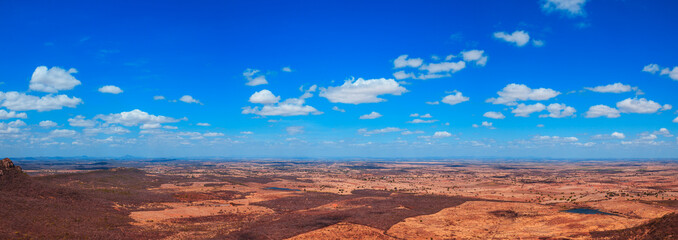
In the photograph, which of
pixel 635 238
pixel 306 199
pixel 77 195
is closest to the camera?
pixel 635 238

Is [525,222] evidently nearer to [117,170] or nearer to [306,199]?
[306,199]

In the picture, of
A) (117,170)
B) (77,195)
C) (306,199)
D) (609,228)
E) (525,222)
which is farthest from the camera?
(117,170)

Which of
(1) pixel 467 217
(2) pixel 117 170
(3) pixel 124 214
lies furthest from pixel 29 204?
(2) pixel 117 170

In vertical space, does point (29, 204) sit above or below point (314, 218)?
above

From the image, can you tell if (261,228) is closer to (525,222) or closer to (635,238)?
(525,222)

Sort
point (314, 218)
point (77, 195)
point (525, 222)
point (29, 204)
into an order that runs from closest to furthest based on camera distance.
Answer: point (29, 204) < point (525, 222) < point (314, 218) < point (77, 195)

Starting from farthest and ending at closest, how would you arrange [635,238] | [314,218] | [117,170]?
1. [117,170]
2. [314,218]
3. [635,238]

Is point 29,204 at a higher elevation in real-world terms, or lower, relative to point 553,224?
higher

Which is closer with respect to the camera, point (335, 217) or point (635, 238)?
point (635, 238)

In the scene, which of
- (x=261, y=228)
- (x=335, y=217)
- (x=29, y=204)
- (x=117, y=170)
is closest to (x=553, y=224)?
(x=335, y=217)
